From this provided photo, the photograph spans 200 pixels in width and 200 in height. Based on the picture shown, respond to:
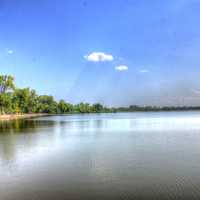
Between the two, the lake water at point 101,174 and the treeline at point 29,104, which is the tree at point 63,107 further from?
the lake water at point 101,174

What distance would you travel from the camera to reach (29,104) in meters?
91.4

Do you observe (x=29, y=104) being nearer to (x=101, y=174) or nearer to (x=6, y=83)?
(x=6, y=83)

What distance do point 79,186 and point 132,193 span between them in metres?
A: 1.80

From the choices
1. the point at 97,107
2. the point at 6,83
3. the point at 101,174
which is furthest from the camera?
the point at 97,107

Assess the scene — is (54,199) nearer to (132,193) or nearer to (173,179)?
(132,193)

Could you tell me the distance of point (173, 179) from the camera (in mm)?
8578

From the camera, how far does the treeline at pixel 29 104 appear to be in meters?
65.8

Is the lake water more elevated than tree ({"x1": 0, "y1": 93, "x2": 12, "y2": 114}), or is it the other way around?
tree ({"x1": 0, "y1": 93, "x2": 12, "y2": 114})

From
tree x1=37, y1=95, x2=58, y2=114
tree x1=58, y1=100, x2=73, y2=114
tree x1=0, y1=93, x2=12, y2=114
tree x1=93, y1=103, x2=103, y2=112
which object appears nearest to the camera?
tree x1=0, y1=93, x2=12, y2=114

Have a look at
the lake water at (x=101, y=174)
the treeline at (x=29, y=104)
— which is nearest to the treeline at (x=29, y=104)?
the treeline at (x=29, y=104)

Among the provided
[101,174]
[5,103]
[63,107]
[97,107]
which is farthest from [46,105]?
[101,174]

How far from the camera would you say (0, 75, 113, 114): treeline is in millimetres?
65750

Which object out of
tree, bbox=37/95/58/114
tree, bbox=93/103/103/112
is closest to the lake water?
tree, bbox=37/95/58/114

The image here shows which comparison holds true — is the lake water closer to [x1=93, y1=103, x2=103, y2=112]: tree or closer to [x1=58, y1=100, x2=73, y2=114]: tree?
[x1=58, y1=100, x2=73, y2=114]: tree
